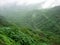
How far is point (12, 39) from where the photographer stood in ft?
170

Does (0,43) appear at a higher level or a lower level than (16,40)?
lower

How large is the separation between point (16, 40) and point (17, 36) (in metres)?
1.72

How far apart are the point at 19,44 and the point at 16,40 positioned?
2974mm

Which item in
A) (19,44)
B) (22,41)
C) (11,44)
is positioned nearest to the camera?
(11,44)

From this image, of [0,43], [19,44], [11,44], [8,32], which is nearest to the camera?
[0,43]

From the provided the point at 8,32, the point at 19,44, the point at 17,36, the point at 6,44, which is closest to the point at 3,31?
the point at 8,32

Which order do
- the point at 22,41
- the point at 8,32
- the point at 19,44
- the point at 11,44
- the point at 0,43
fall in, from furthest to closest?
the point at 8,32 < the point at 22,41 < the point at 19,44 < the point at 11,44 < the point at 0,43

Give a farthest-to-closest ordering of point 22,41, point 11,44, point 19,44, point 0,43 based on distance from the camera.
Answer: point 22,41
point 19,44
point 11,44
point 0,43

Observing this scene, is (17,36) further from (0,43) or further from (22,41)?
(0,43)

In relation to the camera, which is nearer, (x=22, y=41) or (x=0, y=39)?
(x=0, y=39)

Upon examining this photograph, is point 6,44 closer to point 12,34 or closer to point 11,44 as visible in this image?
point 11,44

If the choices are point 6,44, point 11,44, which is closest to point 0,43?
→ point 6,44

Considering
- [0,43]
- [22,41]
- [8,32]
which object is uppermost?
[8,32]

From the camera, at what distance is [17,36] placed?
53438mm
